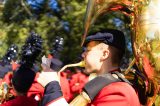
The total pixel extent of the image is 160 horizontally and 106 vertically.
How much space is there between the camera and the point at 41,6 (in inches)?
446

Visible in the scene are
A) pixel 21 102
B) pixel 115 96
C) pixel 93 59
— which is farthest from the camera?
pixel 21 102

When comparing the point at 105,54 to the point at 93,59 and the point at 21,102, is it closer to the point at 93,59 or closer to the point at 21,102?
the point at 93,59

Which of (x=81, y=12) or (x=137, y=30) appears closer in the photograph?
(x=137, y=30)

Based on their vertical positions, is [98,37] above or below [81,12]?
above

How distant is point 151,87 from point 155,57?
0.20 meters

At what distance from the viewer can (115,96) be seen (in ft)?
9.67

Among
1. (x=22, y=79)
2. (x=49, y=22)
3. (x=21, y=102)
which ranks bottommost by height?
(x=49, y=22)

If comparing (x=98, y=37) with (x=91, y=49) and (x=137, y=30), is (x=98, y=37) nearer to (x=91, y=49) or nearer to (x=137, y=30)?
(x=91, y=49)

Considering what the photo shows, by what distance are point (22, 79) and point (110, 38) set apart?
839 mm

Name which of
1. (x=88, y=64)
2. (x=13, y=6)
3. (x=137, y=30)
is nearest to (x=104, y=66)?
(x=88, y=64)

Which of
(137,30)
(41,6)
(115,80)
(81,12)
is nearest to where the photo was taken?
(115,80)

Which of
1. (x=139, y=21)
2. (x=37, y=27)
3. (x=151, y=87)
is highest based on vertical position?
(x=139, y=21)

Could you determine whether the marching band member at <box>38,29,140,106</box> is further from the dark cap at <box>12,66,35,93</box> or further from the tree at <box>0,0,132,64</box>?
the tree at <box>0,0,132,64</box>

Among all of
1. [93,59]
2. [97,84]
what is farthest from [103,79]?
[93,59]
